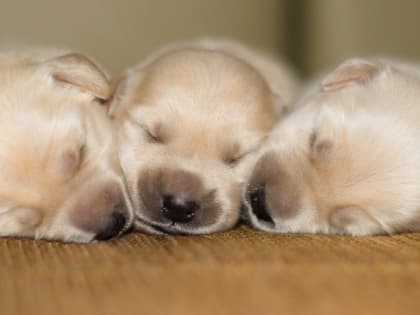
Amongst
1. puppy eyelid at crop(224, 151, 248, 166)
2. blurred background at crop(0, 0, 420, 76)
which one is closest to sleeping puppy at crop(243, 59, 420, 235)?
puppy eyelid at crop(224, 151, 248, 166)

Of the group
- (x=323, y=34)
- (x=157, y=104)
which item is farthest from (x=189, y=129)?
(x=323, y=34)

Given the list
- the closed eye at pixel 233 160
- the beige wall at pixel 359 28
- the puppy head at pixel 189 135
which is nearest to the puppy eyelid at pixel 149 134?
the puppy head at pixel 189 135

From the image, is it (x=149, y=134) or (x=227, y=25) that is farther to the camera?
(x=227, y=25)

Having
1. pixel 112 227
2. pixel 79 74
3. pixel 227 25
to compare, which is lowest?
pixel 112 227

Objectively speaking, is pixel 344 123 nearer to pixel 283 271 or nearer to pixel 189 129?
pixel 189 129

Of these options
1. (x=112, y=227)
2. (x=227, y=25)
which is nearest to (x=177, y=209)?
(x=112, y=227)

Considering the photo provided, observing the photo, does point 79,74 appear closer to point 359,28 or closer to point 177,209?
point 177,209

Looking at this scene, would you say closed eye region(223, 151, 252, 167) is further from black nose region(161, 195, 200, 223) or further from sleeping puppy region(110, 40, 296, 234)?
black nose region(161, 195, 200, 223)
